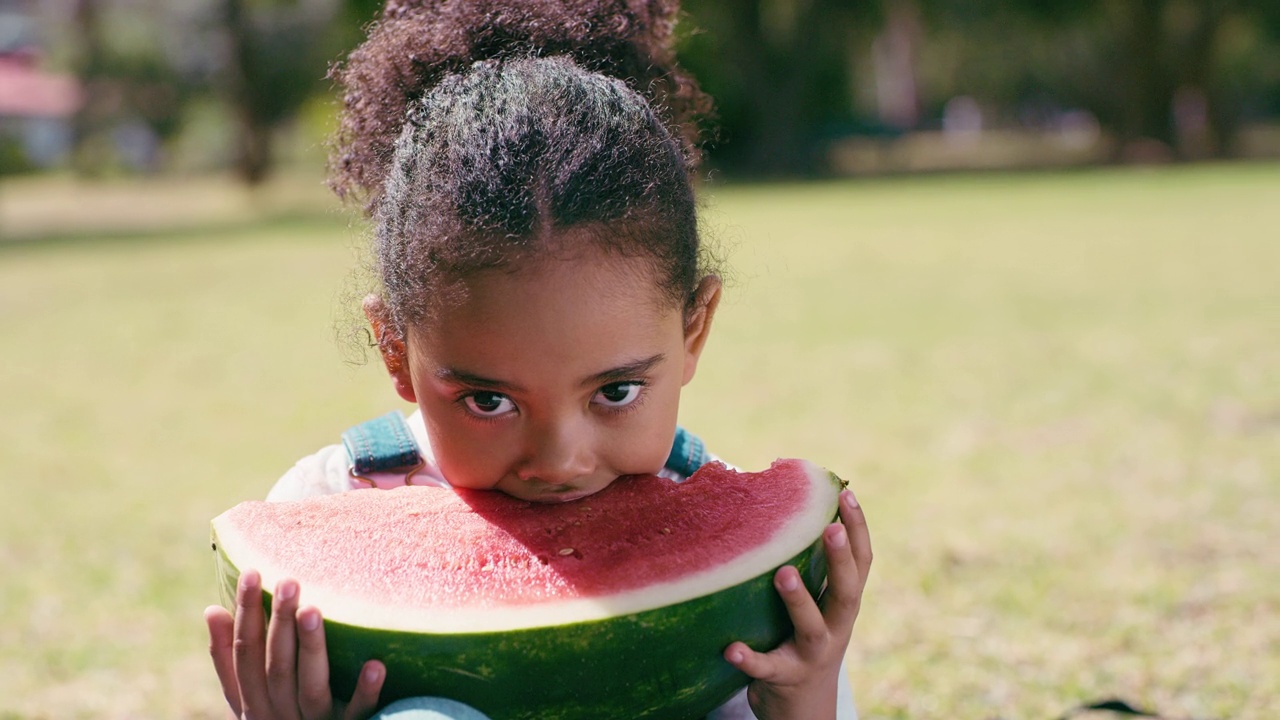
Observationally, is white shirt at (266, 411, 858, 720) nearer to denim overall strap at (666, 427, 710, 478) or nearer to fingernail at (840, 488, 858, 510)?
denim overall strap at (666, 427, 710, 478)

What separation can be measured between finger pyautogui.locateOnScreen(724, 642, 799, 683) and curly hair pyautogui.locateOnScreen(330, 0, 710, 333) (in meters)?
0.61

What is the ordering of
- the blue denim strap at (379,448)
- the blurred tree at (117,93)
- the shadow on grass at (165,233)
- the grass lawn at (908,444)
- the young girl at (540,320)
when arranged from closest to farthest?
the young girl at (540,320)
the blue denim strap at (379,448)
the grass lawn at (908,444)
the shadow on grass at (165,233)
the blurred tree at (117,93)

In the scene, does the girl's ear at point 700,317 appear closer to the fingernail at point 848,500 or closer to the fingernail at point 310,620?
the fingernail at point 848,500

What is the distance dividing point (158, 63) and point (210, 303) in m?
29.7

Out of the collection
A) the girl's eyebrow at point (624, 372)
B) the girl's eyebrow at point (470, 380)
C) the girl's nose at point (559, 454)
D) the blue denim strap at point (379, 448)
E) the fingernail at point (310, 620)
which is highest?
the girl's eyebrow at point (470, 380)

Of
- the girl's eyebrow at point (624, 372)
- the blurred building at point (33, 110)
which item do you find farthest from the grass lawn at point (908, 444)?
the blurred building at point (33, 110)

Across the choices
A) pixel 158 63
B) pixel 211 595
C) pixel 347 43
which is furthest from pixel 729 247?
pixel 158 63

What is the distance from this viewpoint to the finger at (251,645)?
6.68ft

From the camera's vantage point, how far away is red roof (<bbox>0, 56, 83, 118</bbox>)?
39.3 meters

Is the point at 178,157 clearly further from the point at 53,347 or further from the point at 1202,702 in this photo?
the point at 1202,702

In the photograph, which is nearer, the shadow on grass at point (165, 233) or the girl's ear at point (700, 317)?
the girl's ear at point (700, 317)

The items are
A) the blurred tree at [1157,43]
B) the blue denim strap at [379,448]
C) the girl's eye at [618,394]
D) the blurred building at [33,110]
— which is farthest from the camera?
the blurred building at [33,110]

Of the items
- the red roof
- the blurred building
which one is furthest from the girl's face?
the red roof

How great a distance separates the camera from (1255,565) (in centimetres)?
409
